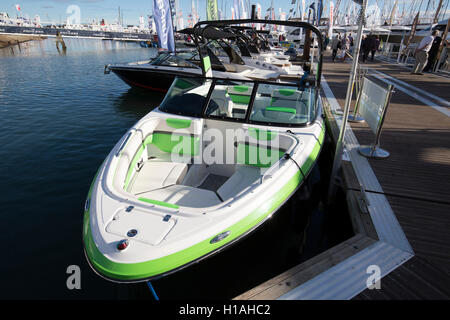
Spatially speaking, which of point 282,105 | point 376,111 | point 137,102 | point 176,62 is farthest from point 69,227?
point 176,62

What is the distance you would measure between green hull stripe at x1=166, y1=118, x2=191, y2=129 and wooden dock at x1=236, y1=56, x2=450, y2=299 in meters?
2.73

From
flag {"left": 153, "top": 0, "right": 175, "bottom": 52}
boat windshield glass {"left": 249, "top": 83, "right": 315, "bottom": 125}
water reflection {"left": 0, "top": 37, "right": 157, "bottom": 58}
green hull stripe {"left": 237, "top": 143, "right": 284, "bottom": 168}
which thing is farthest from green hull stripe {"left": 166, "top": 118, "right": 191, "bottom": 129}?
water reflection {"left": 0, "top": 37, "right": 157, "bottom": 58}

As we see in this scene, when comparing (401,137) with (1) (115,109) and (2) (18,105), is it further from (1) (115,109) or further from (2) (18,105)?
(2) (18,105)

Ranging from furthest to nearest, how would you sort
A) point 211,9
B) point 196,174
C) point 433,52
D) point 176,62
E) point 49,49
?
point 49,49 → point 211,9 → point 433,52 → point 176,62 → point 196,174

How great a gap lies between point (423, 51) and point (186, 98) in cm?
1317

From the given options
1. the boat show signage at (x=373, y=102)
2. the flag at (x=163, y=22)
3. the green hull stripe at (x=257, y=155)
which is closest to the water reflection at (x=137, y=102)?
the flag at (x=163, y=22)

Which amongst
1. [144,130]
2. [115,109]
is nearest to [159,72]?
[115,109]

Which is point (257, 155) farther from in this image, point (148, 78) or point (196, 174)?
point (148, 78)

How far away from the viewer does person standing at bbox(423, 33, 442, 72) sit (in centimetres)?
1258

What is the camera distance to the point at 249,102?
14.8 ft

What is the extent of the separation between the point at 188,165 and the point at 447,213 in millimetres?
3731

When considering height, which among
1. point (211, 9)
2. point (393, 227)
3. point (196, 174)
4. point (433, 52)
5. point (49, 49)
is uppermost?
point (211, 9)

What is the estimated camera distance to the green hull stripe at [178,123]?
448 cm

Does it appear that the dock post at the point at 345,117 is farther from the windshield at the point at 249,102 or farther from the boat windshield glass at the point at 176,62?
the boat windshield glass at the point at 176,62
